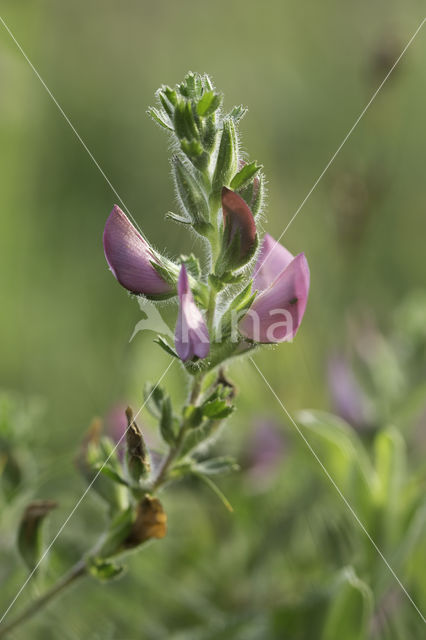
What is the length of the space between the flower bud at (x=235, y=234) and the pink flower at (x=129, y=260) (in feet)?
0.23

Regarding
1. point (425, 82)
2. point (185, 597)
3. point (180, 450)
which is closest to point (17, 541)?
point (180, 450)

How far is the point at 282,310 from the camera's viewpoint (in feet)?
2.65

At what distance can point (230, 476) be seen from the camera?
66.0 inches

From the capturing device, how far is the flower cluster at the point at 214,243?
0.80 metres

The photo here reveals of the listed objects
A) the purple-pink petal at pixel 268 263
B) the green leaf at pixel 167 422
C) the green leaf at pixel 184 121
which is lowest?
the green leaf at pixel 167 422

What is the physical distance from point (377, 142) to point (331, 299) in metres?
0.88

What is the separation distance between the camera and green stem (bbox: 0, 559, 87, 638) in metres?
0.91

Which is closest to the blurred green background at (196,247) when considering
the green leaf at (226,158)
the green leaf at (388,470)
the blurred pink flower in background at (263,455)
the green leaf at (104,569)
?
the blurred pink flower in background at (263,455)

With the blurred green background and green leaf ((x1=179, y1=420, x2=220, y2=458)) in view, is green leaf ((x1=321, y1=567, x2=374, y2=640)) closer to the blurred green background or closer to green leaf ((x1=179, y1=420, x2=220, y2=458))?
the blurred green background

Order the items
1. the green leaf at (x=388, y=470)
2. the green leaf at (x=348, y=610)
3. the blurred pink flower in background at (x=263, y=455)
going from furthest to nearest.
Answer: the blurred pink flower in background at (x=263, y=455) → the green leaf at (x=388, y=470) → the green leaf at (x=348, y=610)

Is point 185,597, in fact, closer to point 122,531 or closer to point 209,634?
point 209,634

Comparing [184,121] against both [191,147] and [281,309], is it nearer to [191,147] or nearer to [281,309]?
[191,147]

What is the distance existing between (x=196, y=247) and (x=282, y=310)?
1.42 metres

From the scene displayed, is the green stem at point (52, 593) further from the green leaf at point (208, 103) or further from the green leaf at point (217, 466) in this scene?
the green leaf at point (208, 103)
